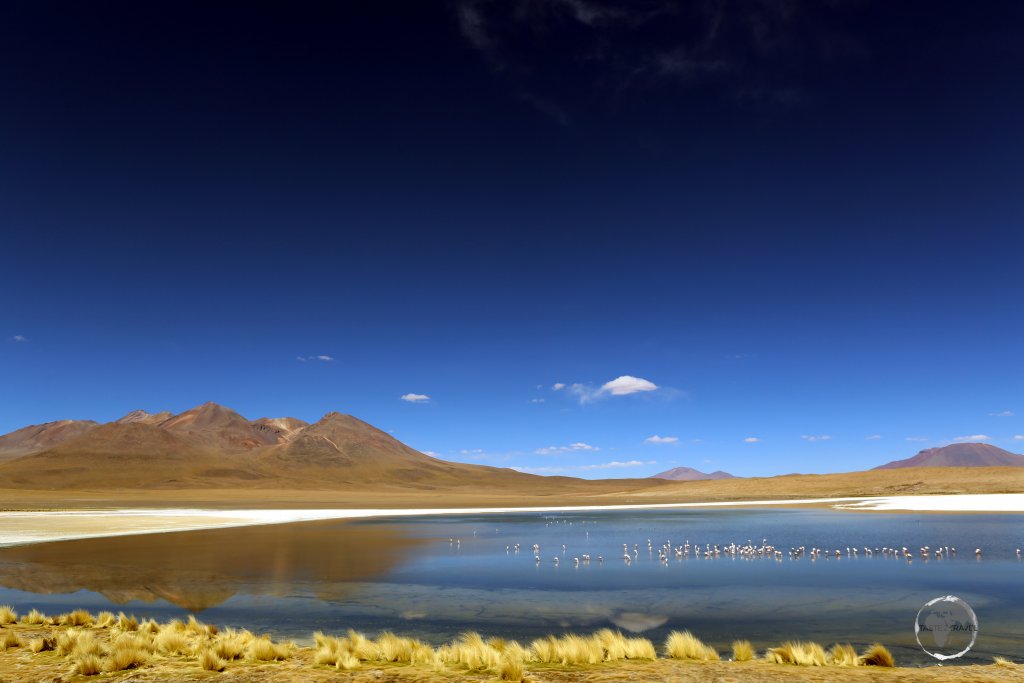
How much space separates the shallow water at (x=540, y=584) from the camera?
15219 mm

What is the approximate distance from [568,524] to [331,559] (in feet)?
81.1

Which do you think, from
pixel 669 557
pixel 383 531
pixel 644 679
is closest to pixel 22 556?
pixel 383 531

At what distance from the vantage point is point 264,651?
11.9 metres

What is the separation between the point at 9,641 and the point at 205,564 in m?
14.0

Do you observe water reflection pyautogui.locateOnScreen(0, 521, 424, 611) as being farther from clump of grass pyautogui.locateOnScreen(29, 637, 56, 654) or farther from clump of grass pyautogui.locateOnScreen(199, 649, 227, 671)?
clump of grass pyautogui.locateOnScreen(199, 649, 227, 671)

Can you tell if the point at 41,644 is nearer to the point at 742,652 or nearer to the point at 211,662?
the point at 211,662

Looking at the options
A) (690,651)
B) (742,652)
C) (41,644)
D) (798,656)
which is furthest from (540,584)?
(41,644)

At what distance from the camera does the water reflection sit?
20.8 metres

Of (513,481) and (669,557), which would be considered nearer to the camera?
(669,557)

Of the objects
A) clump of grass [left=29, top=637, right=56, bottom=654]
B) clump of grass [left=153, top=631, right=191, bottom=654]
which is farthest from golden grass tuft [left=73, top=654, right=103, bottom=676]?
clump of grass [left=29, top=637, right=56, bottom=654]

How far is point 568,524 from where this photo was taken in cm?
4966

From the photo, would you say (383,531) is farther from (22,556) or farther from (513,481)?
(513,481)

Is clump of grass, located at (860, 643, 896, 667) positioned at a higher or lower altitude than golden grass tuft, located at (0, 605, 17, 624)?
lower

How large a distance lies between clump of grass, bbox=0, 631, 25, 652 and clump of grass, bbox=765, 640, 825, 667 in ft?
43.1
